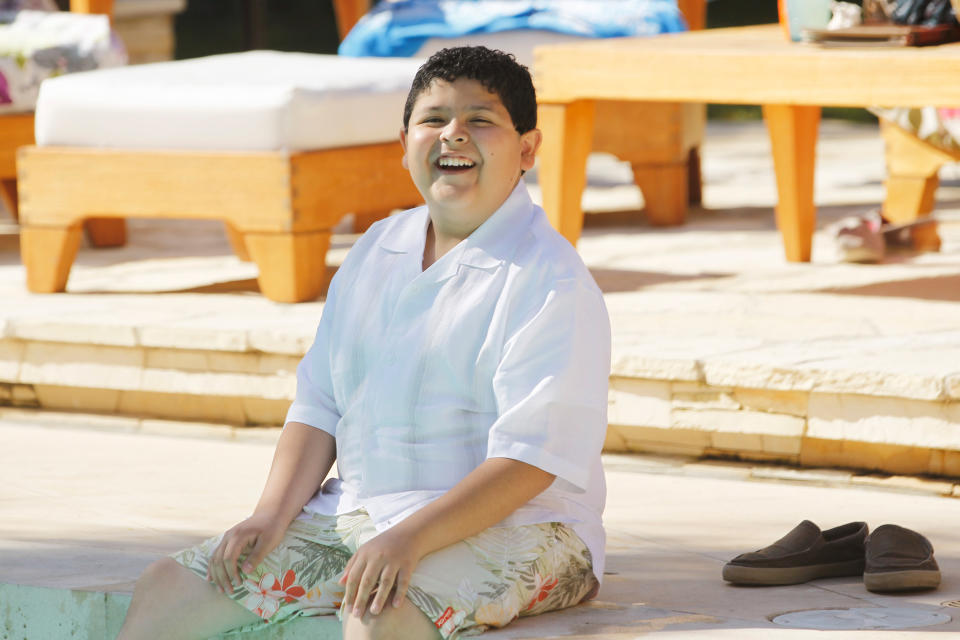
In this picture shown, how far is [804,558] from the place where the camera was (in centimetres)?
214

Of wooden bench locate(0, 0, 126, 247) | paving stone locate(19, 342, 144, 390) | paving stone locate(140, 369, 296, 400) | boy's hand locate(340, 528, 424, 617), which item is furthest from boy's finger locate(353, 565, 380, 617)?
wooden bench locate(0, 0, 126, 247)

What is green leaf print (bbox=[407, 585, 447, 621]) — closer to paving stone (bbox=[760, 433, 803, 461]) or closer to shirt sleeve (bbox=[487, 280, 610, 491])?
shirt sleeve (bbox=[487, 280, 610, 491])

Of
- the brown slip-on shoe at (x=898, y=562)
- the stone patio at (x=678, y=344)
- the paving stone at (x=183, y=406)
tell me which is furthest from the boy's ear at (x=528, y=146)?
the paving stone at (x=183, y=406)

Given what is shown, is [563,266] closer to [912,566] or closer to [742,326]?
[912,566]

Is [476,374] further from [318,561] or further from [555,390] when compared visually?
[318,561]

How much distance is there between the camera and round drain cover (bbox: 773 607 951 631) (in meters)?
1.92

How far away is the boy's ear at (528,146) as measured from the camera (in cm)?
203

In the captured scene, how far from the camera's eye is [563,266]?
1.96 meters

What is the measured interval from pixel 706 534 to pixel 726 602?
0.38 metres

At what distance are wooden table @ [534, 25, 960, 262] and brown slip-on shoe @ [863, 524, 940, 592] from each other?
3.56ft

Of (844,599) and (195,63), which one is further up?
(195,63)

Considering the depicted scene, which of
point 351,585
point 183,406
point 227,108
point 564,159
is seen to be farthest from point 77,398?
point 351,585

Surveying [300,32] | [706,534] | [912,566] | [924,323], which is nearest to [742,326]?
[924,323]

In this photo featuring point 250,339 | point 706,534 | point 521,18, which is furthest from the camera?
point 521,18
